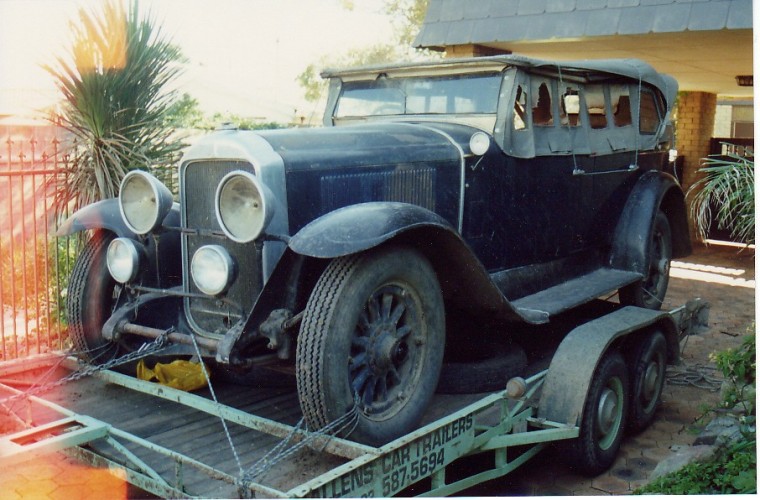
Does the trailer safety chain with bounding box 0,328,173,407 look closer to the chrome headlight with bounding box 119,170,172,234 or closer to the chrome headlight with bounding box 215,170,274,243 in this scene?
the chrome headlight with bounding box 119,170,172,234

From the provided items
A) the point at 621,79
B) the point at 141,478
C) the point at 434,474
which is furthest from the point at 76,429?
the point at 621,79

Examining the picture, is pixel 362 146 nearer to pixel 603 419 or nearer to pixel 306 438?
pixel 306 438

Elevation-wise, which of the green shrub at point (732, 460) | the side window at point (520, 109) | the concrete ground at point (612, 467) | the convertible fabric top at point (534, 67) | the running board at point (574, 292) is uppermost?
the convertible fabric top at point (534, 67)

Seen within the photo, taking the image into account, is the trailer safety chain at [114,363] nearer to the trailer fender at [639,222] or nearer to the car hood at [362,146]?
the car hood at [362,146]

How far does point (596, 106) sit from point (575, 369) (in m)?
2.25

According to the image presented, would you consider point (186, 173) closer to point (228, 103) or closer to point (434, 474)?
point (434, 474)

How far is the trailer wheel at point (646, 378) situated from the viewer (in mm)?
4285

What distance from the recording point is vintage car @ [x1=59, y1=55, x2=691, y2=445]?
314 centimetres

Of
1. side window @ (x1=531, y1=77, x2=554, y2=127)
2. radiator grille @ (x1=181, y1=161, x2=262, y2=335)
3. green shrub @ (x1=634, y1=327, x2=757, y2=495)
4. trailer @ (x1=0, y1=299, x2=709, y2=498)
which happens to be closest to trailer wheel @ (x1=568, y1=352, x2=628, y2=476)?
trailer @ (x1=0, y1=299, x2=709, y2=498)

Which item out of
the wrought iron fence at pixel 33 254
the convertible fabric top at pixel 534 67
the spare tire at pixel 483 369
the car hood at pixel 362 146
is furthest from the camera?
the wrought iron fence at pixel 33 254

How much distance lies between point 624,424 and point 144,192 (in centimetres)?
275

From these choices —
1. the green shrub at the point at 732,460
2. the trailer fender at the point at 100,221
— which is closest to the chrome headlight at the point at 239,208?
the trailer fender at the point at 100,221

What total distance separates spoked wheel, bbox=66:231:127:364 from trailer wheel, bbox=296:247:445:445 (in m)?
1.60

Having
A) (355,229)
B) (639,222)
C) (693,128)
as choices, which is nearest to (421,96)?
(639,222)
